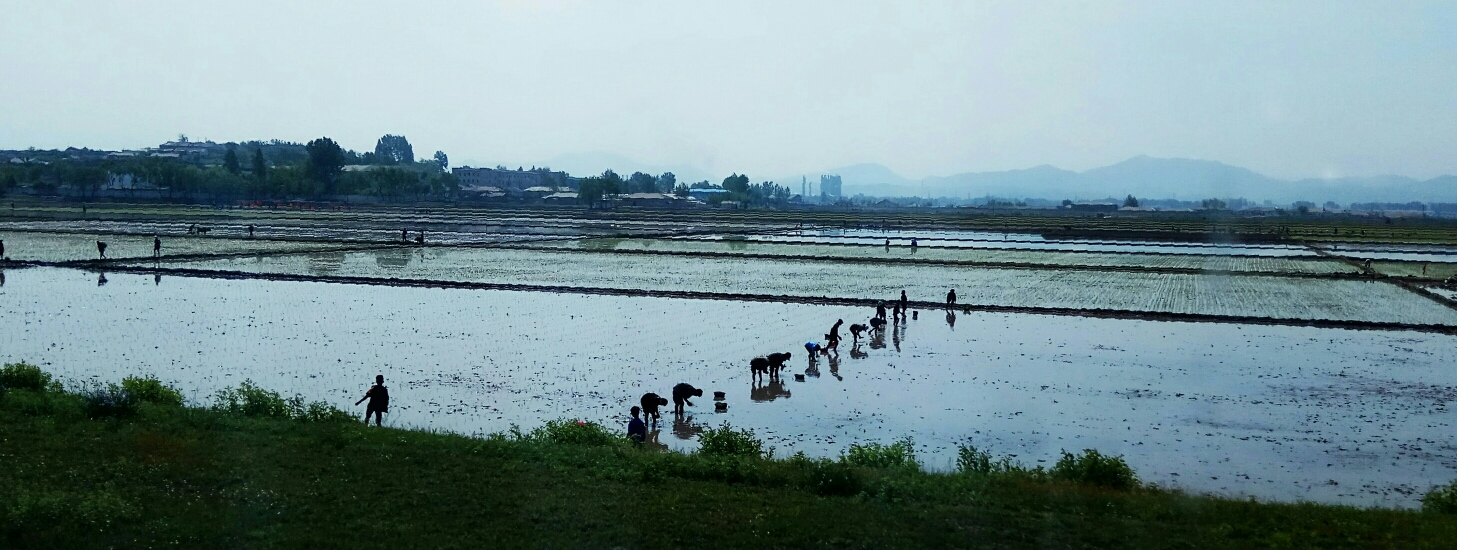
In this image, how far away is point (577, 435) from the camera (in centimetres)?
1121

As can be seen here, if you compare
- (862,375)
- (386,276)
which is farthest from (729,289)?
(862,375)

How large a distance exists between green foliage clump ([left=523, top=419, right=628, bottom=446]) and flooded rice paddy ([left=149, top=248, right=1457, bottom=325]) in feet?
57.3

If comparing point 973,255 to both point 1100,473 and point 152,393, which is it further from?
point 152,393

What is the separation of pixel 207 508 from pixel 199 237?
43.6 m

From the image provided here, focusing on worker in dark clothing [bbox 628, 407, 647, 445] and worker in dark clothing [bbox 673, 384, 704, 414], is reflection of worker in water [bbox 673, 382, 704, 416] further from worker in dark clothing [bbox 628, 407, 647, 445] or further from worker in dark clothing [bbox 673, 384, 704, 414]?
worker in dark clothing [bbox 628, 407, 647, 445]

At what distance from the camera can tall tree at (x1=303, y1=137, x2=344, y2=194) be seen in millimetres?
113938

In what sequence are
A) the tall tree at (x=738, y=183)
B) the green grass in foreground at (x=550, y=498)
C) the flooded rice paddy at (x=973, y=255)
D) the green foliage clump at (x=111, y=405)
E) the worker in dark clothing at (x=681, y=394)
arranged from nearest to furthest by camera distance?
the green grass in foreground at (x=550, y=498) < the green foliage clump at (x=111, y=405) < the worker in dark clothing at (x=681, y=394) < the flooded rice paddy at (x=973, y=255) < the tall tree at (x=738, y=183)

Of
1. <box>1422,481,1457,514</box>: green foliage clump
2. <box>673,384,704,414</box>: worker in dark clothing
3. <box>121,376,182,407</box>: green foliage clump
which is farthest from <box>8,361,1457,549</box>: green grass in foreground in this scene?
<box>673,384,704,414</box>: worker in dark clothing

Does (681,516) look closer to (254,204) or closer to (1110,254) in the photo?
(1110,254)

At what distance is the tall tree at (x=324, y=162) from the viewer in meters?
114

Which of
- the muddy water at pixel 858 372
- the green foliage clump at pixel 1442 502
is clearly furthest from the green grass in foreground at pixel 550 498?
the muddy water at pixel 858 372

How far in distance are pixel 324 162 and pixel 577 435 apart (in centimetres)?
11409

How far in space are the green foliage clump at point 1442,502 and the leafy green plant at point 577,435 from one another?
26.3ft

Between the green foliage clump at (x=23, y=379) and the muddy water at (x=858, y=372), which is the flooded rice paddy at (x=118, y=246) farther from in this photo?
the green foliage clump at (x=23, y=379)
